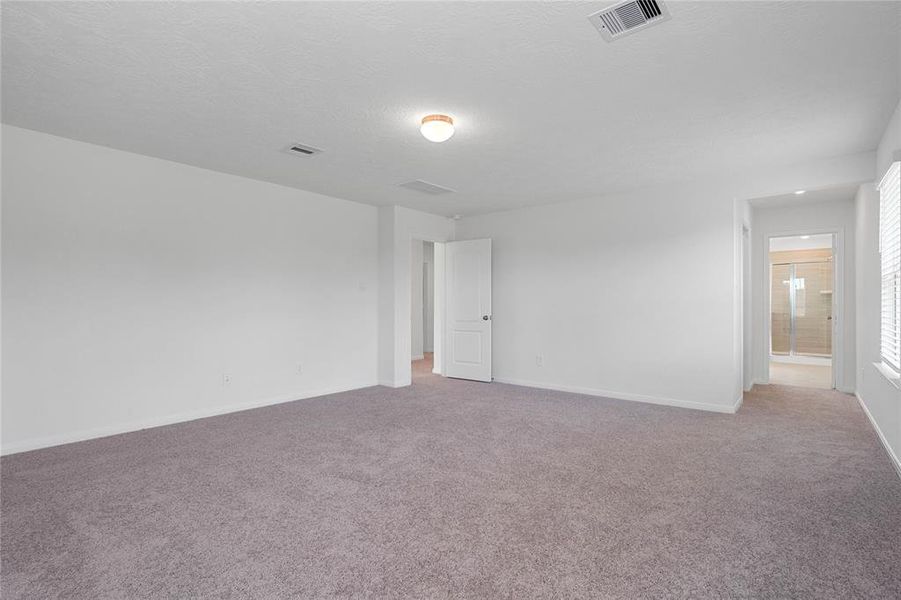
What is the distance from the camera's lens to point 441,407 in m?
5.11

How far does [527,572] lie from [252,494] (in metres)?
1.76

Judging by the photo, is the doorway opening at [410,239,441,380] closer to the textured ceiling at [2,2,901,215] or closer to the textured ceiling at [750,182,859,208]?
the textured ceiling at [2,2,901,215]

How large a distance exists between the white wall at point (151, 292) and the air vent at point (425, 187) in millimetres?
1243

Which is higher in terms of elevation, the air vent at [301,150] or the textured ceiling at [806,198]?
the air vent at [301,150]

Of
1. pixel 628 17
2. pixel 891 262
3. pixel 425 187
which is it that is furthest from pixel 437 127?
pixel 891 262

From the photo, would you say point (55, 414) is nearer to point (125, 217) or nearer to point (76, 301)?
point (76, 301)

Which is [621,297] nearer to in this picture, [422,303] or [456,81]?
[456,81]

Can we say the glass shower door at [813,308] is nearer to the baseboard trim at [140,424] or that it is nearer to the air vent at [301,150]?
the baseboard trim at [140,424]

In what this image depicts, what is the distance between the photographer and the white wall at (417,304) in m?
9.62

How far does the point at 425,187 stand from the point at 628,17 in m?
3.33

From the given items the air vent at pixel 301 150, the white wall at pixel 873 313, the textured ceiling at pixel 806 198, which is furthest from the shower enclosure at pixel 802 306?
the air vent at pixel 301 150

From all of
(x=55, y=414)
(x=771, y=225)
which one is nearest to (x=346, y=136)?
(x=55, y=414)

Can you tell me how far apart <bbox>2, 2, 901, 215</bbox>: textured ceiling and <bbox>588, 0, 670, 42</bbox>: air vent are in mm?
56

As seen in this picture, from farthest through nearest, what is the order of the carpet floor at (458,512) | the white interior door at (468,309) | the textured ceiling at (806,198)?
the white interior door at (468,309), the textured ceiling at (806,198), the carpet floor at (458,512)
